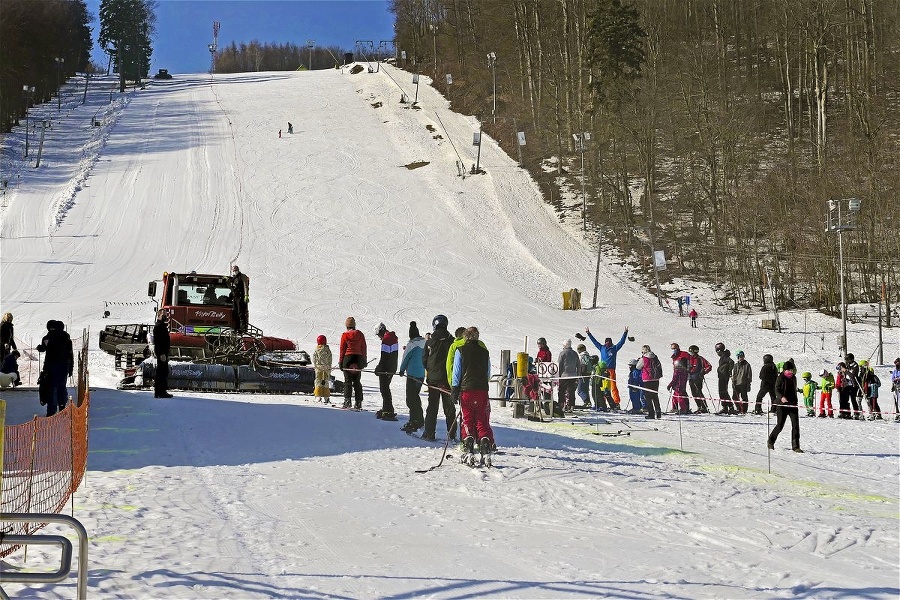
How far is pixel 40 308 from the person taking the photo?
32.9m

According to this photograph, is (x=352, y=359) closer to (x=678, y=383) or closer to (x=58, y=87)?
(x=678, y=383)

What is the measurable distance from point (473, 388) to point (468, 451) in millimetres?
771

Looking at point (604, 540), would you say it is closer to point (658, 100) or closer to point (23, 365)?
point (23, 365)

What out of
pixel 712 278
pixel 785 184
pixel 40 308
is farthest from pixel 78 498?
pixel 785 184

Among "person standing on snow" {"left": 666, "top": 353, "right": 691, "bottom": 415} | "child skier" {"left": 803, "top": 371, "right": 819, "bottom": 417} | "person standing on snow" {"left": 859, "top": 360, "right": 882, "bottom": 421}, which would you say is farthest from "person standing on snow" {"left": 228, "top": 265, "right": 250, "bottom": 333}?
"person standing on snow" {"left": 859, "top": 360, "right": 882, "bottom": 421}

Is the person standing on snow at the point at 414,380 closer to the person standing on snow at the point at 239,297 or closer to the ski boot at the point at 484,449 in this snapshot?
the ski boot at the point at 484,449

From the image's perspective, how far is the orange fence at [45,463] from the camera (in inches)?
312

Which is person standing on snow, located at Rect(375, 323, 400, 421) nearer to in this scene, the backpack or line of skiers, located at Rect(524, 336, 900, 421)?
line of skiers, located at Rect(524, 336, 900, 421)

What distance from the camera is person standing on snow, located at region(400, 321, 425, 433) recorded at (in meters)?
13.5

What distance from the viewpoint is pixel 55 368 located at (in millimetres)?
13133

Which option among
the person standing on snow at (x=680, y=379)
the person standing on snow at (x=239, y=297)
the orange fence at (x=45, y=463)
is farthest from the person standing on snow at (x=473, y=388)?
the person standing on snow at (x=239, y=297)

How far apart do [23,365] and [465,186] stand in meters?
34.1

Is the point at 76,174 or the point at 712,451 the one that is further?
the point at 76,174

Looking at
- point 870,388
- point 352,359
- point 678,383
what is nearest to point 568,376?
Result: point 678,383
